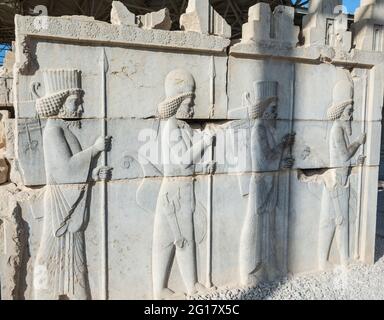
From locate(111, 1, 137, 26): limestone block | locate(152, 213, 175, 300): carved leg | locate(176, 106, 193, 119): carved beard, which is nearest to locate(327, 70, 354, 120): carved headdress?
locate(176, 106, 193, 119): carved beard

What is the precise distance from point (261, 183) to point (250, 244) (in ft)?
2.29

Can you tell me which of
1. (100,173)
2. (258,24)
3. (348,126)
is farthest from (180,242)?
(348,126)

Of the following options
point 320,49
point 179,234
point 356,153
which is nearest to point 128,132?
point 179,234

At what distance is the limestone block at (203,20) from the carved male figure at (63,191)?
4.08ft

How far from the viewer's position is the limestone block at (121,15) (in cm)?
337

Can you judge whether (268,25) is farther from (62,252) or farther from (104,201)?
(62,252)

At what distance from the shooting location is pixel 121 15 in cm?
339

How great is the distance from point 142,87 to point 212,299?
7.47 feet

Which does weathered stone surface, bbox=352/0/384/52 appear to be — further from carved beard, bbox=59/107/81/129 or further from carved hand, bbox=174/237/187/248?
carved beard, bbox=59/107/81/129

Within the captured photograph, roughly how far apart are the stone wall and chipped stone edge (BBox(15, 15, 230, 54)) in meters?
0.01

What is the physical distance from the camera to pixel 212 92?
3.82 m

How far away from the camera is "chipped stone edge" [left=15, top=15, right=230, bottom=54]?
312cm

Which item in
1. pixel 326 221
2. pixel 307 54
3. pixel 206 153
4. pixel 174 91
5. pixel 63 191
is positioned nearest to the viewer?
pixel 63 191

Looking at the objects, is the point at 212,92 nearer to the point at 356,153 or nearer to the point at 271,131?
the point at 271,131
